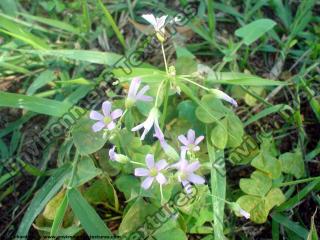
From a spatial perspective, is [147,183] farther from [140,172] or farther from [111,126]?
[111,126]

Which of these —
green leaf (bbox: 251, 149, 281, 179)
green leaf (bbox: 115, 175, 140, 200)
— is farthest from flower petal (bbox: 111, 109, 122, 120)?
green leaf (bbox: 251, 149, 281, 179)

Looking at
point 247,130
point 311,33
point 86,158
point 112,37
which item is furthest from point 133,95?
point 311,33

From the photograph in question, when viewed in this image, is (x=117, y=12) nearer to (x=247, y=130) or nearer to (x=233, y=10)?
(x=233, y=10)

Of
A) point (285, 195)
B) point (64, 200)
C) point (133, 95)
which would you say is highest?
point (133, 95)

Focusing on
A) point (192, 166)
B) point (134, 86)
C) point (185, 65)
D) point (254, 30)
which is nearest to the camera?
point (192, 166)

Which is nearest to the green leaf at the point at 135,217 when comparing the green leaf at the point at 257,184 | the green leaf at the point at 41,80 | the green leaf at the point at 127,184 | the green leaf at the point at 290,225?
the green leaf at the point at 127,184

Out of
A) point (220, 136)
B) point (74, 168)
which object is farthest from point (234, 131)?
point (74, 168)
